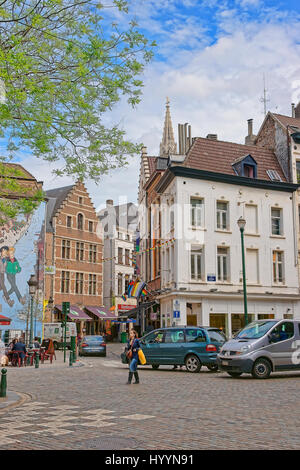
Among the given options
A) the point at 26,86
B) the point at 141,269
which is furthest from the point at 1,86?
the point at 141,269

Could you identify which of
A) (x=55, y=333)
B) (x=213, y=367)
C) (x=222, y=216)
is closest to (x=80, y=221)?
(x=55, y=333)

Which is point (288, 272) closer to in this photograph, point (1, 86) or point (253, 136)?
point (253, 136)

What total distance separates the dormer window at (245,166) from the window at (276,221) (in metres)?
2.71

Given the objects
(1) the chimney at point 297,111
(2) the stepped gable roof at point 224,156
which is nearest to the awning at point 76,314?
(2) the stepped gable roof at point 224,156

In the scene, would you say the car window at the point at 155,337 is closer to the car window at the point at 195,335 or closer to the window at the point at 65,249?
the car window at the point at 195,335

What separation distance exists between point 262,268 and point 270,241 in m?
1.90

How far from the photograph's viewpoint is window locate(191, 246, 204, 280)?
30.4 meters

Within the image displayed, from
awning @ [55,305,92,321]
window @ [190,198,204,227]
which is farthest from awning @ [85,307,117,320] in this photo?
window @ [190,198,204,227]

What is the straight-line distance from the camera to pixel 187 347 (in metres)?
19.1

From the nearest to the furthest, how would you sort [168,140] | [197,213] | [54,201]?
[197,213] < [168,140] < [54,201]

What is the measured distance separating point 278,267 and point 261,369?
18380 millimetres

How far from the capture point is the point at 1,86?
902 centimetres

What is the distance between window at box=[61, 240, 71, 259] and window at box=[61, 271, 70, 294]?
1.72 metres

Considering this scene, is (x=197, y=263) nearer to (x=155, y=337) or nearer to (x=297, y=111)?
(x=155, y=337)
